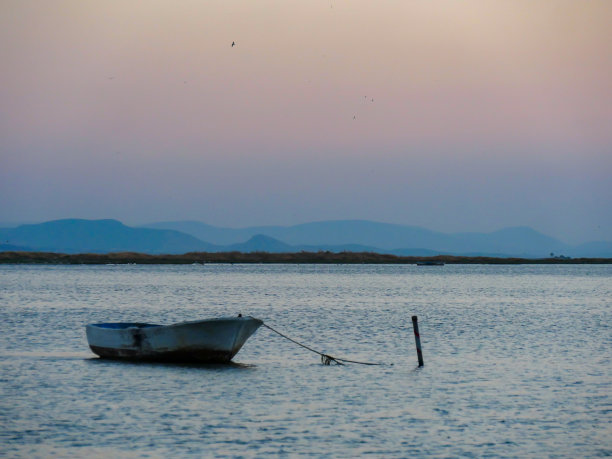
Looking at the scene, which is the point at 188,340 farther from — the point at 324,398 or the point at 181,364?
the point at 324,398

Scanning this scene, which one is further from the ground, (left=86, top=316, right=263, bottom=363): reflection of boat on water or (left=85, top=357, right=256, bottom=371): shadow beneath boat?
(left=86, top=316, right=263, bottom=363): reflection of boat on water

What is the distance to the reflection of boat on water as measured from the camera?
31.3m

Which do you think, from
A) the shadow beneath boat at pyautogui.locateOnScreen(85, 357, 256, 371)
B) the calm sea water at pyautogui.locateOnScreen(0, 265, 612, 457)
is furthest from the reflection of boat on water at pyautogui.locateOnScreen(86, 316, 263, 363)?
the calm sea water at pyautogui.locateOnScreen(0, 265, 612, 457)

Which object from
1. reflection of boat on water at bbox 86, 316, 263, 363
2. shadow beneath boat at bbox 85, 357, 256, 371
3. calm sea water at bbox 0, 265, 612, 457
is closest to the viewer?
calm sea water at bbox 0, 265, 612, 457

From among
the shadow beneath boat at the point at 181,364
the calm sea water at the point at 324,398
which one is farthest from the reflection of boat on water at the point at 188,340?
the calm sea water at the point at 324,398

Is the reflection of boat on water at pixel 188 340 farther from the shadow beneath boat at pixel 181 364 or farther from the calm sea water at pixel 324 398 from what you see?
the calm sea water at pixel 324 398

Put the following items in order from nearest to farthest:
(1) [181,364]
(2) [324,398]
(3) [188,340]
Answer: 1. (2) [324,398]
2. (3) [188,340]
3. (1) [181,364]

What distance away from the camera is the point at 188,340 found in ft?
104

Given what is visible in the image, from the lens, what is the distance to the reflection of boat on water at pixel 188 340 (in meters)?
31.3

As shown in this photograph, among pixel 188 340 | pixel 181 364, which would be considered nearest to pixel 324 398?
pixel 188 340

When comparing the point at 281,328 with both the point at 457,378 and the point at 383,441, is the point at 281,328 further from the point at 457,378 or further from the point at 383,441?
the point at 383,441

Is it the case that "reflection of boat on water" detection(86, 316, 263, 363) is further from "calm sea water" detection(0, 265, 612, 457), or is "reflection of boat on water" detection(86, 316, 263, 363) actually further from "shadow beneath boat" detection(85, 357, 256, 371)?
"calm sea water" detection(0, 265, 612, 457)

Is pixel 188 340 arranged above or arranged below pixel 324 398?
above

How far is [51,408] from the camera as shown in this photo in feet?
78.2
